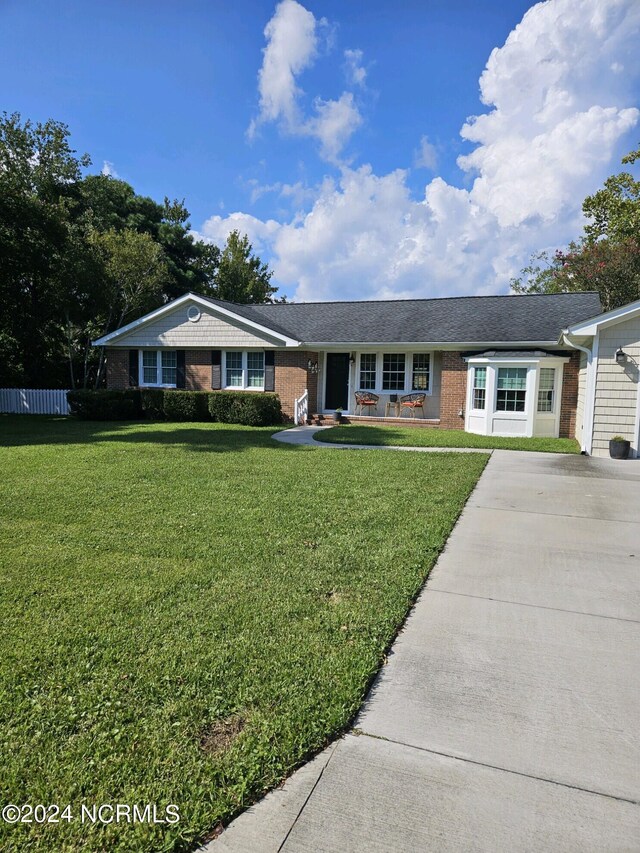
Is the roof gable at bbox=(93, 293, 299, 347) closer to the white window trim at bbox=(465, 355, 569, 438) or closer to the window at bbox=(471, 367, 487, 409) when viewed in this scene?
the window at bbox=(471, 367, 487, 409)

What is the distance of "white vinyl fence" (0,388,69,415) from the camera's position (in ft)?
67.3

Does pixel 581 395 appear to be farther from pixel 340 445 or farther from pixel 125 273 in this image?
pixel 125 273

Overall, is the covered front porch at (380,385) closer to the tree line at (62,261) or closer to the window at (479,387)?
the window at (479,387)

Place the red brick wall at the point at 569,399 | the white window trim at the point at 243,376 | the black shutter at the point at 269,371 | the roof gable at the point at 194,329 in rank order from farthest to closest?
1. the white window trim at the point at 243,376
2. the black shutter at the point at 269,371
3. the roof gable at the point at 194,329
4. the red brick wall at the point at 569,399

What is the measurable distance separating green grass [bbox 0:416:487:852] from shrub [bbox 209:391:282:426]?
29.4ft

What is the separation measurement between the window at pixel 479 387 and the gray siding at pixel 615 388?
3931mm

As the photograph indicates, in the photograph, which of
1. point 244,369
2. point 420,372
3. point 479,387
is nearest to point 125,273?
point 244,369

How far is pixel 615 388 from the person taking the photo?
10.7 meters

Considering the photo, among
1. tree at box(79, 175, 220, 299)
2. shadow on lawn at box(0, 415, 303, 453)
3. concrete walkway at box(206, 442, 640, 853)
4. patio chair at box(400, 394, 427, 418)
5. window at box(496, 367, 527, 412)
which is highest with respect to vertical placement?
tree at box(79, 175, 220, 299)

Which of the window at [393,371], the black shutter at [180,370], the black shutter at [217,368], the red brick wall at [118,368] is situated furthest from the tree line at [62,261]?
the window at [393,371]

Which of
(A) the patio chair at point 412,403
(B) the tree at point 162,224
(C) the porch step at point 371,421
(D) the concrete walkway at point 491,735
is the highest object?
(B) the tree at point 162,224

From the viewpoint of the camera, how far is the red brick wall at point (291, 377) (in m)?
17.4

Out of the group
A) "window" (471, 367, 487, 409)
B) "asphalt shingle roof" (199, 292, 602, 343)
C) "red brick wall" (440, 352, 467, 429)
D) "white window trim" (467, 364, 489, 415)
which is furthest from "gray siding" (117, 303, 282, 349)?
"window" (471, 367, 487, 409)

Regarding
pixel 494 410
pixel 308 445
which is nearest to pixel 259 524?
pixel 308 445
